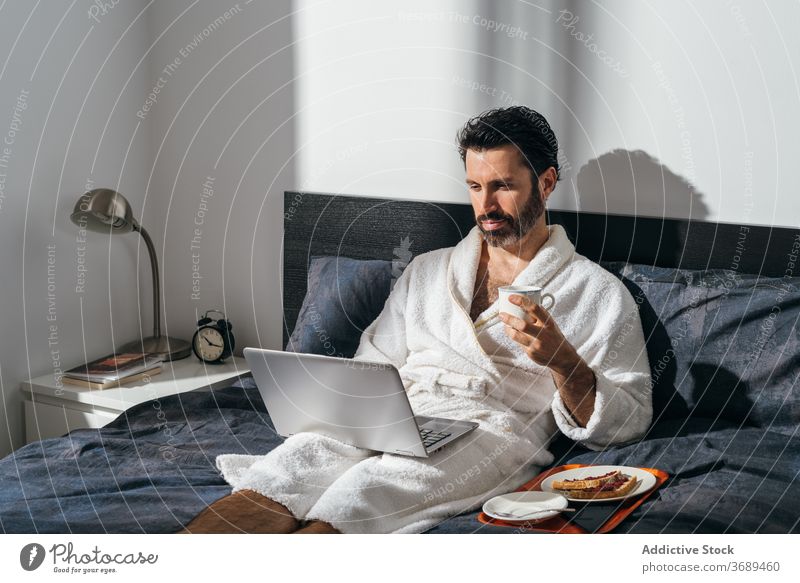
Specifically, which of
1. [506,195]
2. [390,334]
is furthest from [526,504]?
[506,195]

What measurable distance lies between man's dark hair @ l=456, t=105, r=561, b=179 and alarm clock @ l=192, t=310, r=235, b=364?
0.84 metres

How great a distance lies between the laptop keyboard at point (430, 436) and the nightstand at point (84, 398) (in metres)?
0.74

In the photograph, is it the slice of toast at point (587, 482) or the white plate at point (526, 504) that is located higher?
the slice of toast at point (587, 482)

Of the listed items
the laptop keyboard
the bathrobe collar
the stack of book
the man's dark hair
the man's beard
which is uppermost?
the man's dark hair

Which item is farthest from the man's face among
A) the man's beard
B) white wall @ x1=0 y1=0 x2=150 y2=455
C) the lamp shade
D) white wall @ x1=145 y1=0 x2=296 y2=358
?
white wall @ x1=0 y1=0 x2=150 y2=455

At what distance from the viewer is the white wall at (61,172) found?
2.21 m

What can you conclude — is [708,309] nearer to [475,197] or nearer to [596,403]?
[596,403]

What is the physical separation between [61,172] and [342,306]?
81 cm

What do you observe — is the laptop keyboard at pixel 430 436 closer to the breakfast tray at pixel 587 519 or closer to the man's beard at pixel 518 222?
the breakfast tray at pixel 587 519

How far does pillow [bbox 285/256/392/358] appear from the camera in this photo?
7.19 feet

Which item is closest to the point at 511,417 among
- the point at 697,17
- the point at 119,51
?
the point at 697,17

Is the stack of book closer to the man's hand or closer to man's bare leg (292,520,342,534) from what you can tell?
man's bare leg (292,520,342,534)

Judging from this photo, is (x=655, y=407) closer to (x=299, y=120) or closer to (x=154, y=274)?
(x=299, y=120)

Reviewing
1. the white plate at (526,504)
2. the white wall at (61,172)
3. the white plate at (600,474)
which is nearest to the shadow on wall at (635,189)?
the white plate at (600,474)
